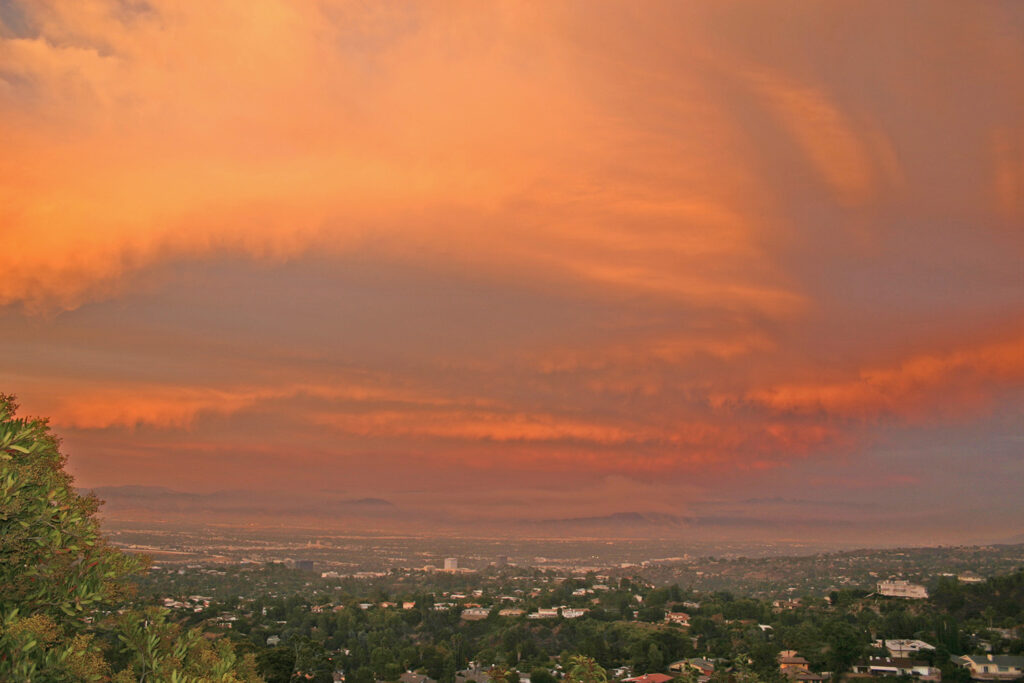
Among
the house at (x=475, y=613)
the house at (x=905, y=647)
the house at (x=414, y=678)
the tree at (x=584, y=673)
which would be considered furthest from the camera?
the house at (x=475, y=613)

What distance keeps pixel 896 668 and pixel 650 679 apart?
50.7 ft

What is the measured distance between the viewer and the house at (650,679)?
1932 inches

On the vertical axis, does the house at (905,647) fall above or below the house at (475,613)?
above

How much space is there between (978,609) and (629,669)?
36.9 metres

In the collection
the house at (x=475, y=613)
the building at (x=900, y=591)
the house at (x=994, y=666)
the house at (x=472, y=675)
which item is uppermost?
the house at (x=994, y=666)

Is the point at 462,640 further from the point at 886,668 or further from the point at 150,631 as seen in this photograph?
the point at 150,631

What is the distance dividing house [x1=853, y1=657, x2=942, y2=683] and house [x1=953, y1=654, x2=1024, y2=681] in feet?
6.60

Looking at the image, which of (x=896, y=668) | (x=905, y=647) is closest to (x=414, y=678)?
(x=896, y=668)

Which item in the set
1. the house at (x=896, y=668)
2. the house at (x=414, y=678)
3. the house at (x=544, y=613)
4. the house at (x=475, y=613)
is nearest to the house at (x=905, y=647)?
the house at (x=896, y=668)

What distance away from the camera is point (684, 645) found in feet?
201

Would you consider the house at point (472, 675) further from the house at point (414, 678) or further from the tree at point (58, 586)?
the tree at point (58, 586)

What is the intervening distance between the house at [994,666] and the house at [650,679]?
1825cm

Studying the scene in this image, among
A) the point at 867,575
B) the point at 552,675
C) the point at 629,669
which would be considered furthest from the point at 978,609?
the point at 867,575

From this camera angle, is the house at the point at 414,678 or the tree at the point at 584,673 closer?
the tree at the point at 584,673
